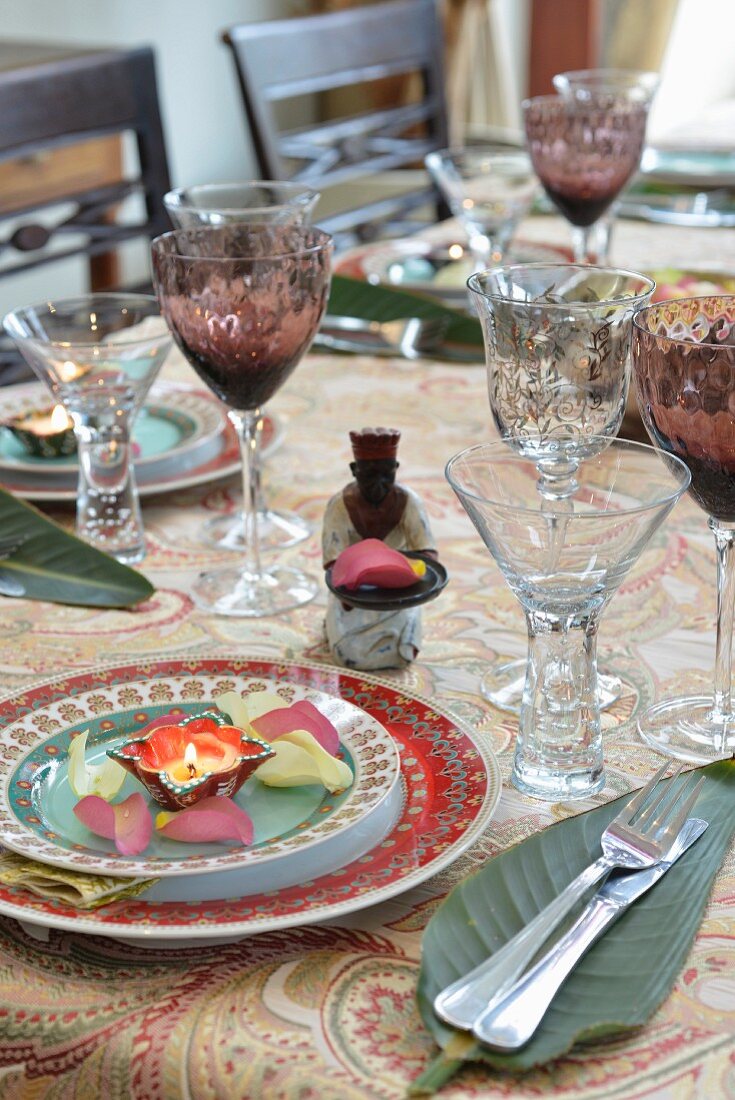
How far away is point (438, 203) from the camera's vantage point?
2.17m

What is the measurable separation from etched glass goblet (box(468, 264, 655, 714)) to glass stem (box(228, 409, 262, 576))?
0.19 meters

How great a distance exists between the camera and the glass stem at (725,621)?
66 cm

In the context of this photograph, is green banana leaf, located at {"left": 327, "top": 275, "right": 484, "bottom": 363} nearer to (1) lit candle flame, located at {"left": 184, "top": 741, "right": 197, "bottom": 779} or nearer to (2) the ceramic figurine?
(2) the ceramic figurine

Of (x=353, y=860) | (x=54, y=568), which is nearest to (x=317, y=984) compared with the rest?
(x=353, y=860)

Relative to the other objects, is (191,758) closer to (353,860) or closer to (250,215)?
(353,860)

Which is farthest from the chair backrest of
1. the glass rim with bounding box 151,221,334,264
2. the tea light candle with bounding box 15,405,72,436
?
the glass rim with bounding box 151,221,334,264

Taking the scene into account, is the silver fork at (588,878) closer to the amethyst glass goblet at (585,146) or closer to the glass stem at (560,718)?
the glass stem at (560,718)

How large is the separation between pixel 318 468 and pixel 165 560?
7.6 inches

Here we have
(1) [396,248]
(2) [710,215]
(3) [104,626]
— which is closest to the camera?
(3) [104,626]

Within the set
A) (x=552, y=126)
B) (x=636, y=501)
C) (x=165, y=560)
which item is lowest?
(x=165, y=560)

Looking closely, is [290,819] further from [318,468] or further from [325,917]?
[318,468]

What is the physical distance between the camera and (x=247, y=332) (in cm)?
80

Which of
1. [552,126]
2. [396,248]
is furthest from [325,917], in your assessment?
[396,248]

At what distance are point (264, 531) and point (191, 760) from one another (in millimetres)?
399
